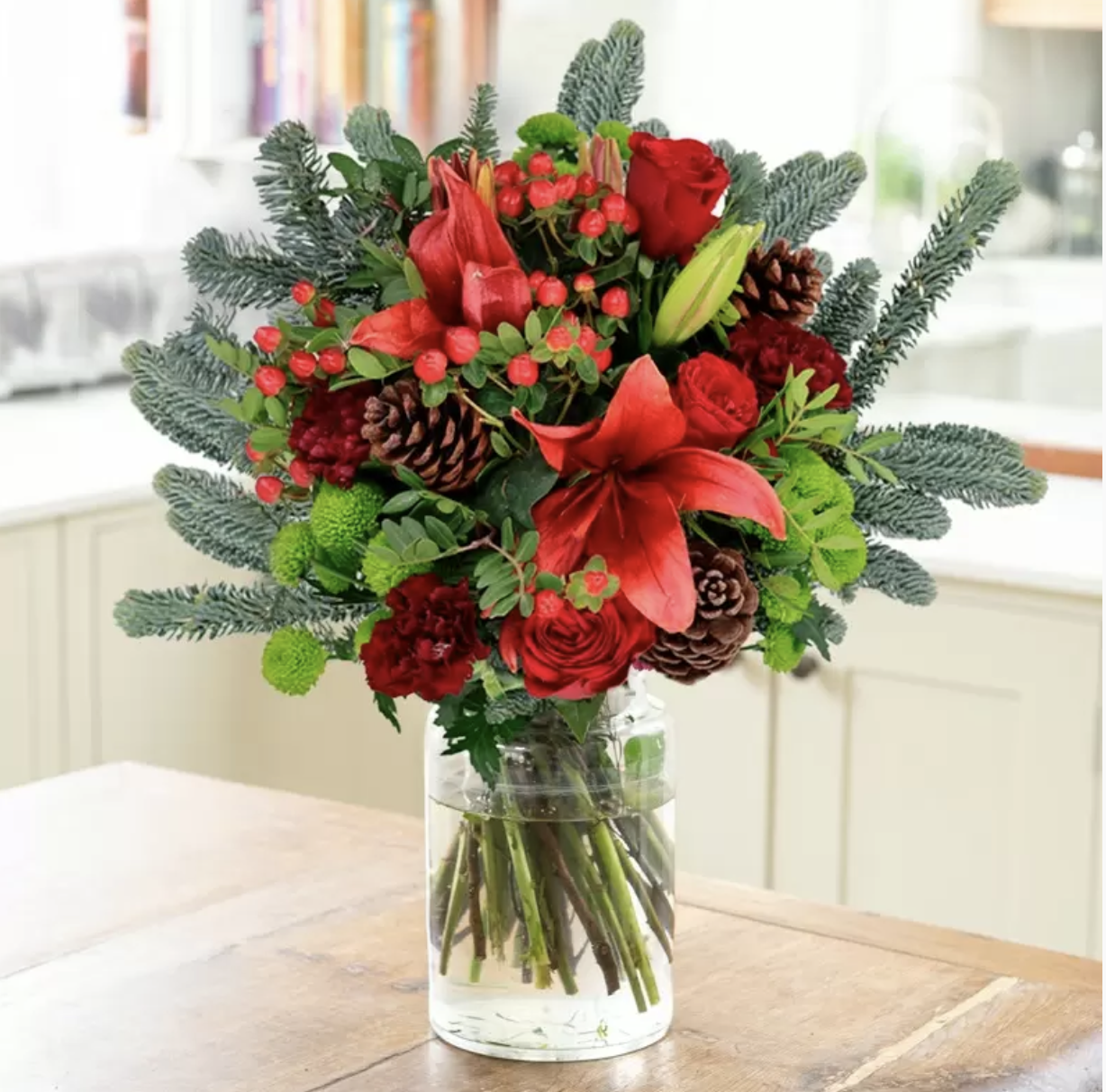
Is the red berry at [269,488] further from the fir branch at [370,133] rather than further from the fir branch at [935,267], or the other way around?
the fir branch at [935,267]

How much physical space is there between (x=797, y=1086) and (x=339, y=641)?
329 mm

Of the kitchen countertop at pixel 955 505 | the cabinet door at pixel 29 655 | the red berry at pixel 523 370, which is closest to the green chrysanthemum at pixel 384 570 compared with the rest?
the red berry at pixel 523 370

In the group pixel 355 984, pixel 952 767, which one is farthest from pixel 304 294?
pixel 952 767

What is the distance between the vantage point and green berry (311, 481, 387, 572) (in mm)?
1017

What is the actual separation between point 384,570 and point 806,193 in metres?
0.32

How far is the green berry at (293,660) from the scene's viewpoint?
1.07m

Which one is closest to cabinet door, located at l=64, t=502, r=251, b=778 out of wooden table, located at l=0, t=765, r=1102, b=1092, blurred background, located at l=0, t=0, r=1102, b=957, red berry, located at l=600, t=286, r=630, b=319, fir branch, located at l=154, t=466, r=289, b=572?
blurred background, located at l=0, t=0, r=1102, b=957

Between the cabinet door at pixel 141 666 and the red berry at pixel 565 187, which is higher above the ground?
the red berry at pixel 565 187

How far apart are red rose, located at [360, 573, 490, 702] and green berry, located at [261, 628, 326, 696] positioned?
77 mm

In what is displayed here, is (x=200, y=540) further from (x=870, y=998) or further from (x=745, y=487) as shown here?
(x=870, y=998)

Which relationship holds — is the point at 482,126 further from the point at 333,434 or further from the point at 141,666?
the point at 141,666

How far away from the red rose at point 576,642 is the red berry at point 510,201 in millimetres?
183

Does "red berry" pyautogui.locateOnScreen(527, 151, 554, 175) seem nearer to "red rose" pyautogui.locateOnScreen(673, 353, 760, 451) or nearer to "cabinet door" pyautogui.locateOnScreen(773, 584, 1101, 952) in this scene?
"red rose" pyautogui.locateOnScreen(673, 353, 760, 451)

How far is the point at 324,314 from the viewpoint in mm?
1051
